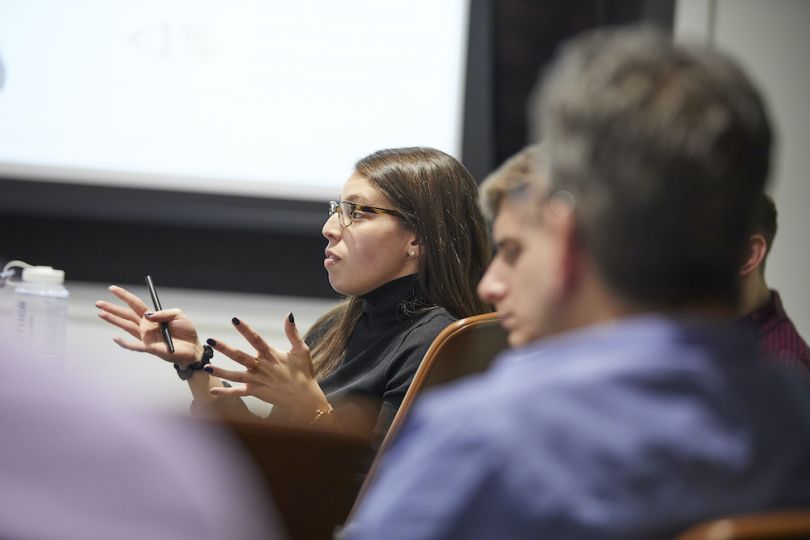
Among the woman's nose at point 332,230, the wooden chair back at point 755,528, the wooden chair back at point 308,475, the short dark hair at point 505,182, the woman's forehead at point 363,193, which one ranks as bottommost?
the wooden chair back at point 308,475

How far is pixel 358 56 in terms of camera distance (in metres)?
3.78

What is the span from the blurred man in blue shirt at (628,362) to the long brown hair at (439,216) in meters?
1.16

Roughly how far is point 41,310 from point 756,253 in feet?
3.99

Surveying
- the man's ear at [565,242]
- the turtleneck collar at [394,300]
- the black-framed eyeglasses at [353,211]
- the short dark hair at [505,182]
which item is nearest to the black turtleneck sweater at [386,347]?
the turtleneck collar at [394,300]

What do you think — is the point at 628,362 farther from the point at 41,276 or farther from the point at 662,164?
the point at 41,276

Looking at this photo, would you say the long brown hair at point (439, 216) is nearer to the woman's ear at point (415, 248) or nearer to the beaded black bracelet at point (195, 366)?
the woman's ear at point (415, 248)

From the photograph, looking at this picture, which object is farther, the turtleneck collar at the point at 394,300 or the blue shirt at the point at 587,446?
the turtleneck collar at the point at 394,300

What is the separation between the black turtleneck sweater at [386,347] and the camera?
1800 millimetres

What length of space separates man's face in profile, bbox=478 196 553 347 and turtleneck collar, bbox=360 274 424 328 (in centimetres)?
→ 99

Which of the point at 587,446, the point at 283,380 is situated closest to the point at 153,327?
the point at 283,380

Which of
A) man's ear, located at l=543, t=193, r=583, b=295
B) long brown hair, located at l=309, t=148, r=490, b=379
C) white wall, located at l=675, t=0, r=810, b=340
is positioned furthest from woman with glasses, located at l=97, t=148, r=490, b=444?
white wall, located at l=675, t=0, r=810, b=340

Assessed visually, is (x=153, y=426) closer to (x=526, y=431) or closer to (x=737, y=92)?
(x=526, y=431)

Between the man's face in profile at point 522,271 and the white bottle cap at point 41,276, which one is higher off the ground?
the man's face in profile at point 522,271

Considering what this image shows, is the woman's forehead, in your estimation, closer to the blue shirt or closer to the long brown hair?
the long brown hair
